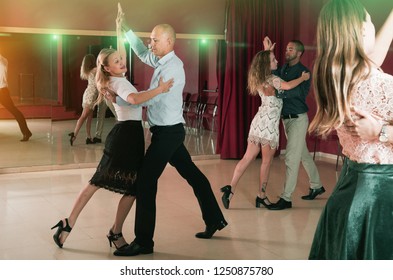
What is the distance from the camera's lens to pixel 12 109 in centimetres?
704

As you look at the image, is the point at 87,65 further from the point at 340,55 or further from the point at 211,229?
the point at 340,55

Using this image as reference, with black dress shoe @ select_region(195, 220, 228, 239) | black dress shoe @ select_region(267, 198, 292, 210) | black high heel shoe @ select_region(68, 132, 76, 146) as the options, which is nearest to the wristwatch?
black dress shoe @ select_region(195, 220, 228, 239)

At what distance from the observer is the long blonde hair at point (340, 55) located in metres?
1.85

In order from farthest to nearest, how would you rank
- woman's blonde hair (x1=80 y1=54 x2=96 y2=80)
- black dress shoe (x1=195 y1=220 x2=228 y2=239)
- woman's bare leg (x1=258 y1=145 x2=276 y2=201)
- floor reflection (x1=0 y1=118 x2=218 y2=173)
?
1. woman's blonde hair (x1=80 y1=54 x2=96 y2=80)
2. floor reflection (x1=0 y1=118 x2=218 y2=173)
3. woman's bare leg (x1=258 y1=145 x2=276 y2=201)
4. black dress shoe (x1=195 y1=220 x2=228 y2=239)

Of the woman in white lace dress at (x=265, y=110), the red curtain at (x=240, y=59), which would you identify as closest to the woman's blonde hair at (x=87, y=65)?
the red curtain at (x=240, y=59)

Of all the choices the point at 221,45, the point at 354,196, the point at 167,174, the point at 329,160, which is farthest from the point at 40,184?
the point at 354,196

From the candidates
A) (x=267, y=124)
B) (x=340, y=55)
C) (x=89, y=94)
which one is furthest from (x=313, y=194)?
(x=340, y=55)

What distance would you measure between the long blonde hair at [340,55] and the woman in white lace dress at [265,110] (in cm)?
277

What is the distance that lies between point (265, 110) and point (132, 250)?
1769mm

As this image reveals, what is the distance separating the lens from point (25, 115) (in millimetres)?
7141

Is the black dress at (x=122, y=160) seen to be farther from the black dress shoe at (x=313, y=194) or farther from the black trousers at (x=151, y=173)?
the black dress shoe at (x=313, y=194)

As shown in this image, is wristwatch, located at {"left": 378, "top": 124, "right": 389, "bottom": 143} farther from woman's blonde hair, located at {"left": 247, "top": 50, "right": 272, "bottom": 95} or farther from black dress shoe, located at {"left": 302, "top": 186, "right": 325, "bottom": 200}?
black dress shoe, located at {"left": 302, "top": 186, "right": 325, "bottom": 200}

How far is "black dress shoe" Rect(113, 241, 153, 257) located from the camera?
3.76 metres

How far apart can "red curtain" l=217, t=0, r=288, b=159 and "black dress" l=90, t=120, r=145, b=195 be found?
4.01m
